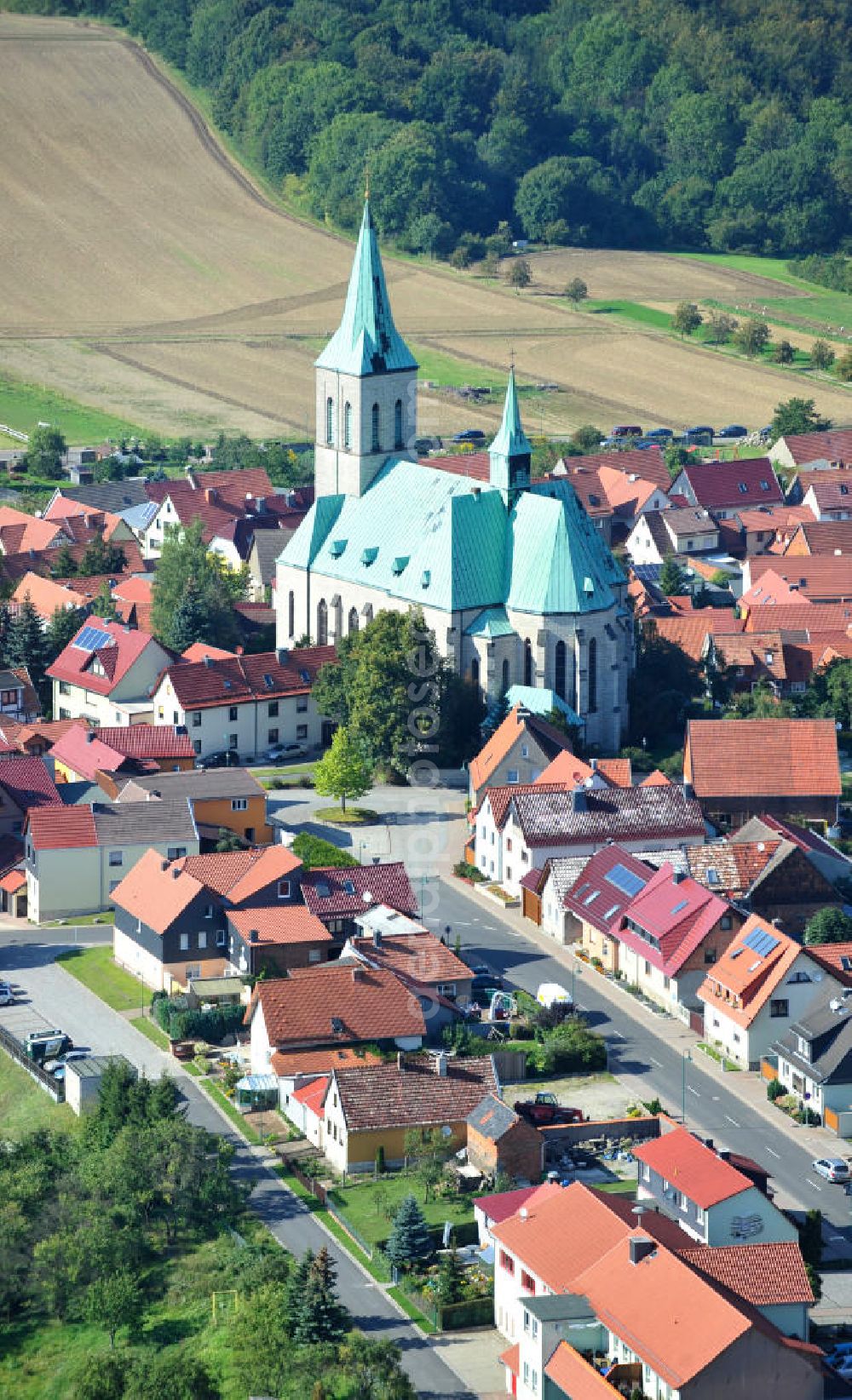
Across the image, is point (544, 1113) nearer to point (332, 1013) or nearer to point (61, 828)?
point (332, 1013)

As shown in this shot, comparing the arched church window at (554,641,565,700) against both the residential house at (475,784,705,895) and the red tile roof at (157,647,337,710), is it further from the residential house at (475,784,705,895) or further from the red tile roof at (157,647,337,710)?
the residential house at (475,784,705,895)

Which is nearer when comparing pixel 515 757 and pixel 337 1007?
pixel 337 1007

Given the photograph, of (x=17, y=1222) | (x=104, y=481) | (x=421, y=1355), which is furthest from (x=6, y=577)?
(x=421, y=1355)

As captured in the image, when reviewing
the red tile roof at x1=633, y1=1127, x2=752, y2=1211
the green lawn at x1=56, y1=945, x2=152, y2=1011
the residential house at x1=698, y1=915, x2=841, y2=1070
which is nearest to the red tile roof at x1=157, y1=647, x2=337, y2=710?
the green lawn at x1=56, y1=945, x2=152, y2=1011

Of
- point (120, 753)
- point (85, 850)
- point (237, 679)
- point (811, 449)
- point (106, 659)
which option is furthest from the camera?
point (811, 449)

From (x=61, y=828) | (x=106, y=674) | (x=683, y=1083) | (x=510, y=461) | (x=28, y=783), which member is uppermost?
(x=510, y=461)

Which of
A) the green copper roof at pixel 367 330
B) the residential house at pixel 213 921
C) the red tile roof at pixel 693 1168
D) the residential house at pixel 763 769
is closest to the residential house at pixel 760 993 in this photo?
the red tile roof at pixel 693 1168

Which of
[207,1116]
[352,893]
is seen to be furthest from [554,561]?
[207,1116]
